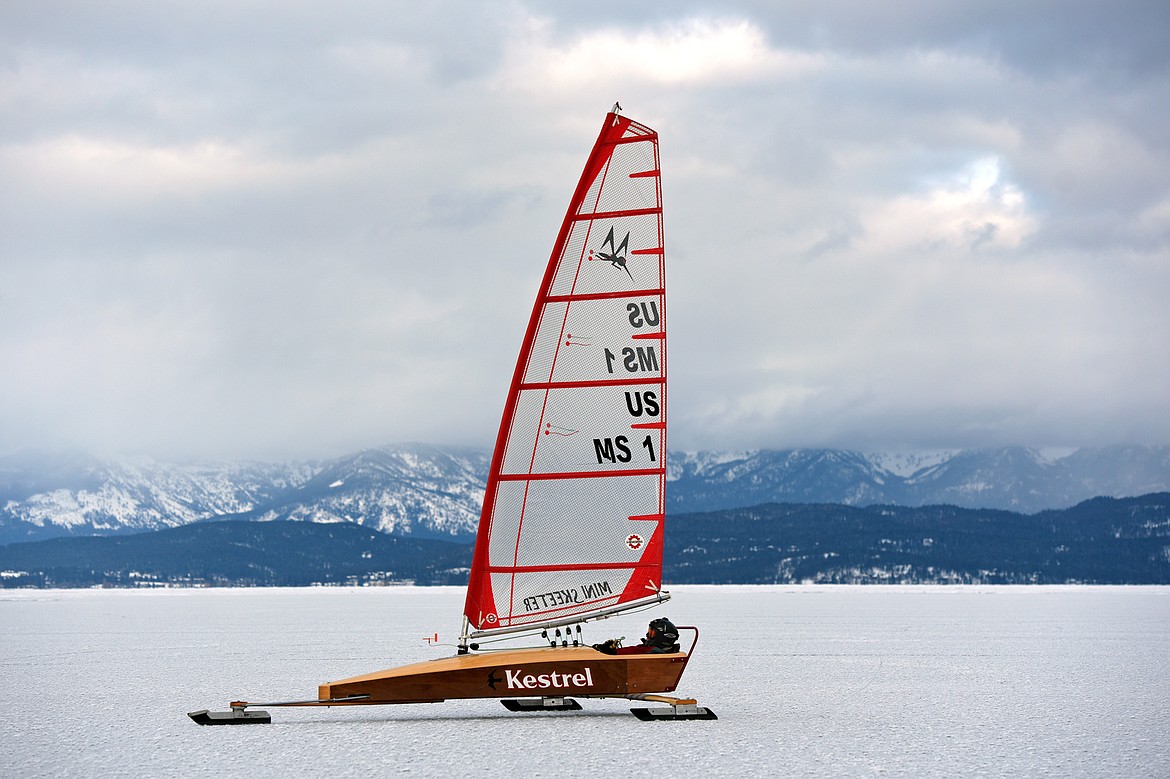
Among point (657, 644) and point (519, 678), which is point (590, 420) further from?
point (519, 678)

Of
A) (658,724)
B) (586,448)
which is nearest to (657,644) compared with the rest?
(658,724)

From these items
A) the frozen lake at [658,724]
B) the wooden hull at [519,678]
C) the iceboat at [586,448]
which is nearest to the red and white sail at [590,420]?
the iceboat at [586,448]

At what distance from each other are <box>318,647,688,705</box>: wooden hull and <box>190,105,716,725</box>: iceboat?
20mm

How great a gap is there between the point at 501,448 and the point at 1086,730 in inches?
396

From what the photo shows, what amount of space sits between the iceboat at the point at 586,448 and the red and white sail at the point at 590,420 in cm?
2

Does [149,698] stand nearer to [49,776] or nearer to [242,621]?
[49,776]

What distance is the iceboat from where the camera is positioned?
61.4ft

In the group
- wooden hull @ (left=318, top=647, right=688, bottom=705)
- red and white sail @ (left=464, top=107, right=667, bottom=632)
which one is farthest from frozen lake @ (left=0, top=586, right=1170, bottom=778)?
red and white sail @ (left=464, top=107, right=667, bottom=632)

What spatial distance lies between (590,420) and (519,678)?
378cm

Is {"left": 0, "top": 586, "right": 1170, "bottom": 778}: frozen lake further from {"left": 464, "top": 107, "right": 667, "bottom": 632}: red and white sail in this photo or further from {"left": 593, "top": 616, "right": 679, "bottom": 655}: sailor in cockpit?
{"left": 464, "top": 107, "right": 667, "bottom": 632}: red and white sail

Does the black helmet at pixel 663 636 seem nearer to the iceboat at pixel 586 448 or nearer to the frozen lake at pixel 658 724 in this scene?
the iceboat at pixel 586 448

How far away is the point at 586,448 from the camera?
1886 centimetres

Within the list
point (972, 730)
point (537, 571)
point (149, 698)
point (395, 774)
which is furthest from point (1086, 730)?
point (149, 698)

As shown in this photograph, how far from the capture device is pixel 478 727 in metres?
19.8
